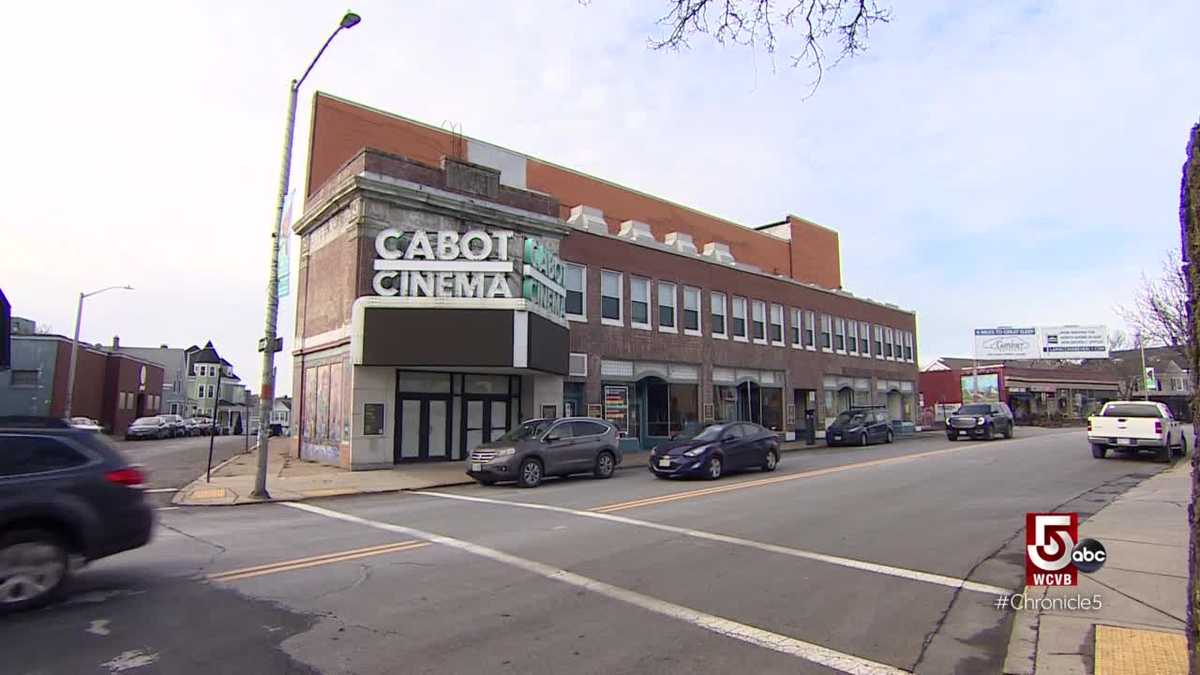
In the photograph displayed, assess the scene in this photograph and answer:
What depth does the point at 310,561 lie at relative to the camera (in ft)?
25.5

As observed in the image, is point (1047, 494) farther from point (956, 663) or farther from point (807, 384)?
point (807, 384)

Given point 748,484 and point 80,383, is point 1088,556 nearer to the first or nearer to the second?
point 748,484

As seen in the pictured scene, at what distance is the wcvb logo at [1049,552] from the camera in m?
6.23

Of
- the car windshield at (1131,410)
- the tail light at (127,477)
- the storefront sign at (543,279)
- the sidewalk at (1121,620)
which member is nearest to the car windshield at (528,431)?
the storefront sign at (543,279)

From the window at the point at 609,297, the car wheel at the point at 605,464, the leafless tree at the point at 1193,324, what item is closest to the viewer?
the leafless tree at the point at 1193,324

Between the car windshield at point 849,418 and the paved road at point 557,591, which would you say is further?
the car windshield at point 849,418

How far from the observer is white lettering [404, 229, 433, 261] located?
19766 mm

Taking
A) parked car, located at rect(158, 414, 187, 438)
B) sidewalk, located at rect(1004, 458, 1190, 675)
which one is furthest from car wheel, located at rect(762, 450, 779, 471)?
parked car, located at rect(158, 414, 187, 438)

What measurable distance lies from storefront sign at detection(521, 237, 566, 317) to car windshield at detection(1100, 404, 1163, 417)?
57.0 feet

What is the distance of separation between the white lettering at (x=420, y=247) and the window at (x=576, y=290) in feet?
21.8

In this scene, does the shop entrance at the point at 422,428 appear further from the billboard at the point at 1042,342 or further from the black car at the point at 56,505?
the billboard at the point at 1042,342

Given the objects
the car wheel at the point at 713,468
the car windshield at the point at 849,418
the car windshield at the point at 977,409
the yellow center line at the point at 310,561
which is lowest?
the yellow center line at the point at 310,561

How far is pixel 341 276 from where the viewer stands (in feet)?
68.7

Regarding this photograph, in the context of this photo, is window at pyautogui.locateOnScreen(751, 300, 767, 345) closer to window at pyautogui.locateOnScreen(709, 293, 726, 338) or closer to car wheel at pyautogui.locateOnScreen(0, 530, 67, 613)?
window at pyautogui.locateOnScreen(709, 293, 726, 338)
